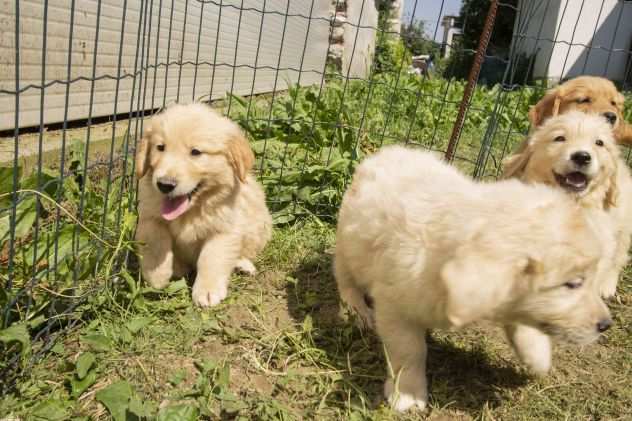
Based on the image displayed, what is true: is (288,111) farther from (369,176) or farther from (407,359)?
(407,359)

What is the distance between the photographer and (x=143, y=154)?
292 cm

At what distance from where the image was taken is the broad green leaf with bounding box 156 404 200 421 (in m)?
1.93

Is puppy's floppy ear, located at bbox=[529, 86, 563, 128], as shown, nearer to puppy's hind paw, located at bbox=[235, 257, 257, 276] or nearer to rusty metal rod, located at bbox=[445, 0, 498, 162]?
rusty metal rod, located at bbox=[445, 0, 498, 162]

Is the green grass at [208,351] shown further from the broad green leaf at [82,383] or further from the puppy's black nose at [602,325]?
the puppy's black nose at [602,325]

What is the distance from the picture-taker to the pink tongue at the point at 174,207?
293 cm

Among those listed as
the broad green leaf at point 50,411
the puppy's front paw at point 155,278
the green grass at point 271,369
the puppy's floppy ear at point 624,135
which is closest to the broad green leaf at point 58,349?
the green grass at point 271,369

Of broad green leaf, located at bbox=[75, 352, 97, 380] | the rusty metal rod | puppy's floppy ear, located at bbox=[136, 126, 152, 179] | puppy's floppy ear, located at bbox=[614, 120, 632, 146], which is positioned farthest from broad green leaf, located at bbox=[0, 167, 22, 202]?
puppy's floppy ear, located at bbox=[614, 120, 632, 146]

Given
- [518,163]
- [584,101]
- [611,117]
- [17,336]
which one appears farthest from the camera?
[584,101]

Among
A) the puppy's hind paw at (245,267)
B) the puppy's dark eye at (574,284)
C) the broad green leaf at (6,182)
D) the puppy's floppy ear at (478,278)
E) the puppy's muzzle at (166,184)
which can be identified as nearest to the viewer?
the puppy's floppy ear at (478,278)

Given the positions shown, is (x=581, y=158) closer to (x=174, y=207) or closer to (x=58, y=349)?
(x=174, y=207)

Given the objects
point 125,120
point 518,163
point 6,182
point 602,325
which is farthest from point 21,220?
point 125,120

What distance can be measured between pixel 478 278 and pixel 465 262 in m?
0.07

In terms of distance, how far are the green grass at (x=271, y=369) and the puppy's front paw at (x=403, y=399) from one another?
0.17 ft

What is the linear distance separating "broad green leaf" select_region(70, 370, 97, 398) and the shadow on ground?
110 centimetres
